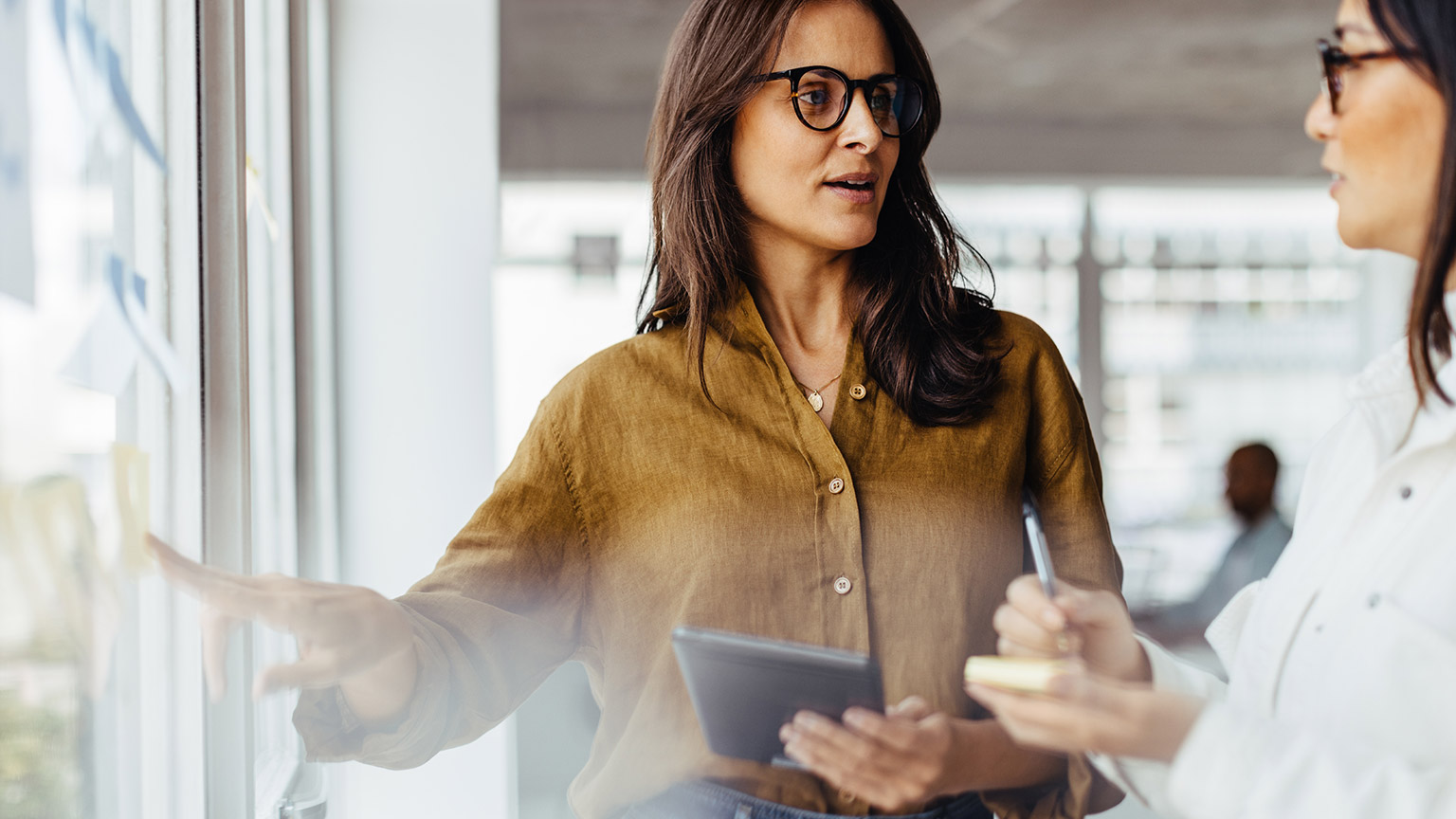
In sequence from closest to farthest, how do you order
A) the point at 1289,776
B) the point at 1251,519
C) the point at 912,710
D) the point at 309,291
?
1. the point at 1289,776
2. the point at 912,710
3. the point at 309,291
4. the point at 1251,519

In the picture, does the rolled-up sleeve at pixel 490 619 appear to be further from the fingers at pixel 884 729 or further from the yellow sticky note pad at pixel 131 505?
the fingers at pixel 884 729

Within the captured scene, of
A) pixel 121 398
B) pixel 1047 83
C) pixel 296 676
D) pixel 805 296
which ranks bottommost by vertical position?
pixel 296 676

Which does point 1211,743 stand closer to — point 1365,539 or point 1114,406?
point 1365,539

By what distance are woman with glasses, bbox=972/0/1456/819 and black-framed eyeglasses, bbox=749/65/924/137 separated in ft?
1.80

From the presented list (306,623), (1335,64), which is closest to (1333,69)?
(1335,64)

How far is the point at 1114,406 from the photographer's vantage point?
7082 mm

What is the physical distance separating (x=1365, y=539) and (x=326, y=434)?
75.2 inches

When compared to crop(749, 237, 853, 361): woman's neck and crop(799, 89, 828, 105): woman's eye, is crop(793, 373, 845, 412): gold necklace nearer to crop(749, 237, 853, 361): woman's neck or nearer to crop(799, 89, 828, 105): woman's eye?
crop(749, 237, 853, 361): woman's neck

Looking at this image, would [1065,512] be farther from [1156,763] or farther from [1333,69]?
[1333,69]

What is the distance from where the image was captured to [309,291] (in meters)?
2.23

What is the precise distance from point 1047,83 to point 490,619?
5.76 meters

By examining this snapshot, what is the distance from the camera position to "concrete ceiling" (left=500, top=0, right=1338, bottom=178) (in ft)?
16.7

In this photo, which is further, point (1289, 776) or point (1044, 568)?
point (1044, 568)

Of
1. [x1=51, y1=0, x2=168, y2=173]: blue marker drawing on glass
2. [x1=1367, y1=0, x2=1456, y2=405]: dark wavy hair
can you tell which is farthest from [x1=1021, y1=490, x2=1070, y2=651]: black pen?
[x1=51, y1=0, x2=168, y2=173]: blue marker drawing on glass
